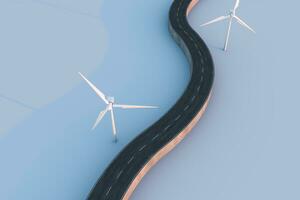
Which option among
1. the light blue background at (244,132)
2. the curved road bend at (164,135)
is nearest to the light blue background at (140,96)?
the light blue background at (244,132)

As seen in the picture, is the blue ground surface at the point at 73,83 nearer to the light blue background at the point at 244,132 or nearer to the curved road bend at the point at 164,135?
the curved road bend at the point at 164,135

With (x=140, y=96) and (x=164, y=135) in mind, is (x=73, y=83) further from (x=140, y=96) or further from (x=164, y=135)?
(x=164, y=135)

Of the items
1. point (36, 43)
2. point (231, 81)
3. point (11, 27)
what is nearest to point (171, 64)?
point (231, 81)

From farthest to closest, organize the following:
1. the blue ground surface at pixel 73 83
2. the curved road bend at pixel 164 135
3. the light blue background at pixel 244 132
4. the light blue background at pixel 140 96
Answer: the blue ground surface at pixel 73 83, the light blue background at pixel 140 96, the light blue background at pixel 244 132, the curved road bend at pixel 164 135

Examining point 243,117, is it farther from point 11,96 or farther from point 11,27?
point 11,27

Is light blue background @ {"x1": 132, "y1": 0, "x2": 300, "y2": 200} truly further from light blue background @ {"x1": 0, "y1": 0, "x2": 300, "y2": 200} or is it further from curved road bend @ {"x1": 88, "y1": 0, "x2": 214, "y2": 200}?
curved road bend @ {"x1": 88, "y1": 0, "x2": 214, "y2": 200}
